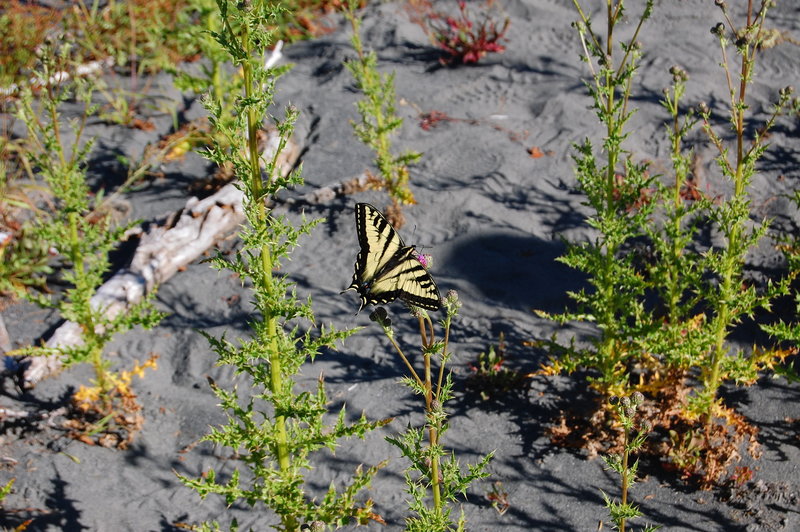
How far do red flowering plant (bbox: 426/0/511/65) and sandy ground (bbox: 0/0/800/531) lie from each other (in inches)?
6.3

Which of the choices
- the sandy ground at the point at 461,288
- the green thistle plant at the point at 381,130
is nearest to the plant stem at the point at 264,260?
the sandy ground at the point at 461,288

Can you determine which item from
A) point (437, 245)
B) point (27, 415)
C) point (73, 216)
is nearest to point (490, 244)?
point (437, 245)

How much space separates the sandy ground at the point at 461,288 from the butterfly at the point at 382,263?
1.35 meters

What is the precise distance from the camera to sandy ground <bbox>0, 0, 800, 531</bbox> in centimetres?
407

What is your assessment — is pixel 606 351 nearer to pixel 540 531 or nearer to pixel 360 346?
pixel 540 531

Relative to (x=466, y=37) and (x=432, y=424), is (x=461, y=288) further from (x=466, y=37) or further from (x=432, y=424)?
(x=466, y=37)

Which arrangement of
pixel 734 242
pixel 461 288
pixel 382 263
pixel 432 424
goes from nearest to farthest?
pixel 432 424 < pixel 382 263 < pixel 734 242 < pixel 461 288

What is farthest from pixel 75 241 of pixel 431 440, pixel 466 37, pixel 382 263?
pixel 466 37

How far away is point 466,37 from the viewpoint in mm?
7953

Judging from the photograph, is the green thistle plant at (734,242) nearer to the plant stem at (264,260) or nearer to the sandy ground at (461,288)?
the sandy ground at (461,288)

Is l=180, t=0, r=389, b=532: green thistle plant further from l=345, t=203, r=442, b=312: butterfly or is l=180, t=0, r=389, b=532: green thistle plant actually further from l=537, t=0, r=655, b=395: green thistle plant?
l=537, t=0, r=655, b=395: green thistle plant

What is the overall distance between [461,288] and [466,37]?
11.9ft

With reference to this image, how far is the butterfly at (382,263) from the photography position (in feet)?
10.3

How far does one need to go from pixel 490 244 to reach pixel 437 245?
391 mm
